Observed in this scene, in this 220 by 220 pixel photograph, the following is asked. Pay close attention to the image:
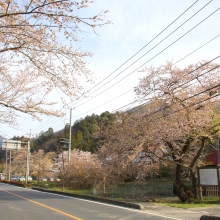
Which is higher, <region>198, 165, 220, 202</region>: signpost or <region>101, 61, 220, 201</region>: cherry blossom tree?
<region>101, 61, 220, 201</region>: cherry blossom tree

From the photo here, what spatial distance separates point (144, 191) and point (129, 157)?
159 inches

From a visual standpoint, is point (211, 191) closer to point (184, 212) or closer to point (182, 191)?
point (182, 191)

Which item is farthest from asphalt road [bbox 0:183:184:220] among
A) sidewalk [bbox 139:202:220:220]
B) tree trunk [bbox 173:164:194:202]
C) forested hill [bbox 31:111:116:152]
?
forested hill [bbox 31:111:116:152]

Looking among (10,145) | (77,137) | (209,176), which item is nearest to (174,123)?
(209,176)

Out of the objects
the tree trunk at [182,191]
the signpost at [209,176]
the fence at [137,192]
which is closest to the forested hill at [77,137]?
the fence at [137,192]

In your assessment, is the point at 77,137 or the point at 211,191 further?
the point at 77,137

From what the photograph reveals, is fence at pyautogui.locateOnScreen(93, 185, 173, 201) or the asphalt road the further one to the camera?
fence at pyautogui.locateOnScreen(93, 185, 173, 201)

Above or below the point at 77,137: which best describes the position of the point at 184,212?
below

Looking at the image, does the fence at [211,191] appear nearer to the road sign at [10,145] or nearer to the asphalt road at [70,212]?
the asphalt road at [70,212]

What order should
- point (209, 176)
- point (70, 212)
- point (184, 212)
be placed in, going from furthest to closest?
point (209, 176)
point (184, 212)
point (70, 212)

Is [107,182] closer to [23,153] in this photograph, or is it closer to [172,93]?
[172,93]

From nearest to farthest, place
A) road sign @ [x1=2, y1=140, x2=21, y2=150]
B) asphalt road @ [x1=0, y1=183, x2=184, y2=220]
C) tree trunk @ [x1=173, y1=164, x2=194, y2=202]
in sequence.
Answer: asphalt road @ [x1=0, y1=183, x2=184, y2=220], tree trunk @ [x1=173, y1=164, x2=194, y2=202], road sign @ [x1=2, y1=140, x2=21, y2=150]

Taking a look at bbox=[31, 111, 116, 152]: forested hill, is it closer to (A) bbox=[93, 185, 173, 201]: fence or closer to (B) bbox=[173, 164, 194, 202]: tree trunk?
(A) bbox=[93, 185, 173, 201]: fence

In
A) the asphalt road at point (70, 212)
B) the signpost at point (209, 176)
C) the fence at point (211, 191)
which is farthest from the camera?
the fence at point (211, 191)
